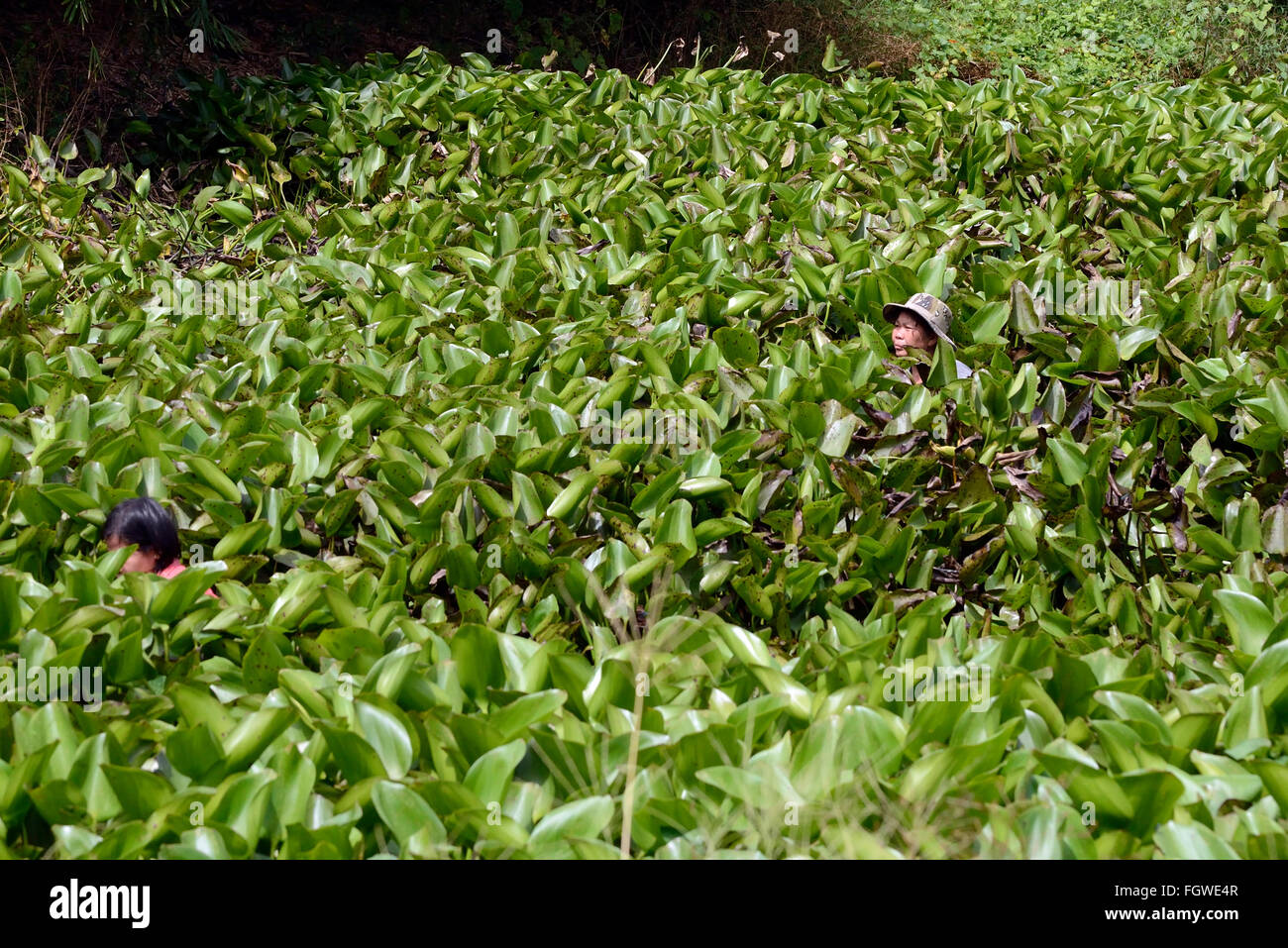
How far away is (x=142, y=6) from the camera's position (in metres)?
7.63

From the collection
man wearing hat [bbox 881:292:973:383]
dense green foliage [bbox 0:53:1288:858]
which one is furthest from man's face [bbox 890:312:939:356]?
dense green foliage [bbox 0:53:1288:858]

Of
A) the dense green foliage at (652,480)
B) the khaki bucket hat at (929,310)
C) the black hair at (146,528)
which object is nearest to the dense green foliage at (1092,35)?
the dense green foliage at (652,480)

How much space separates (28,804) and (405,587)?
120 centimetres

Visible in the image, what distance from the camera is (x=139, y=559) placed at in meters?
3.22

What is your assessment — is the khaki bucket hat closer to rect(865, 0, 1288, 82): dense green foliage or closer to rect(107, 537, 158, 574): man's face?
rect(107, 537, 158, 574): man's face

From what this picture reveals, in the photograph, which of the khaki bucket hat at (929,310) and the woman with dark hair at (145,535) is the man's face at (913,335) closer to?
the khaki bucket hat at (929,310)

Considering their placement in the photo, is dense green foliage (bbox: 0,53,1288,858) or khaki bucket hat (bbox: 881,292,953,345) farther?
khaki bucket hat (bbox: 881,292,953,345)

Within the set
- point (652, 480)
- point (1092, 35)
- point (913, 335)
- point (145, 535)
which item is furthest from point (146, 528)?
point (1092, 35)

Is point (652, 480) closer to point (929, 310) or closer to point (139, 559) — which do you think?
point (139, 559)

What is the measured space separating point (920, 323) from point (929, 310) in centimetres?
6

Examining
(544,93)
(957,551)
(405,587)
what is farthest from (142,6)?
(957,551)

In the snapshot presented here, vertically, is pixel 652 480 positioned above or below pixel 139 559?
above

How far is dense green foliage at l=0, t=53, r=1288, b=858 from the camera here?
2.21 meters

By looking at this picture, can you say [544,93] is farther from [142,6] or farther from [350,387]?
[350,387]
